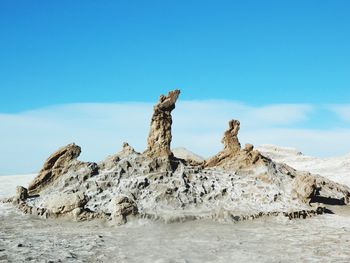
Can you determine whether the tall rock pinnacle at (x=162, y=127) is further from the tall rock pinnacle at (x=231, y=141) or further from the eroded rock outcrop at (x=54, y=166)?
the eroded rock outcrop at (x=54, y=166)

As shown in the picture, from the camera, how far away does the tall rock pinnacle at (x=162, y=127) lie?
18.8 metres

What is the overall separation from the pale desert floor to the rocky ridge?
2.30ft

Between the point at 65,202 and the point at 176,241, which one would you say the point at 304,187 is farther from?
the point at 65,202

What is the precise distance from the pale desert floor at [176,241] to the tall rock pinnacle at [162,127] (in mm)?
4710

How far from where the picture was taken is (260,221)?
1567 centimetres

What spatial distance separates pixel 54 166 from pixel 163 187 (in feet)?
17.6

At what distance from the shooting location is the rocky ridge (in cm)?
1609

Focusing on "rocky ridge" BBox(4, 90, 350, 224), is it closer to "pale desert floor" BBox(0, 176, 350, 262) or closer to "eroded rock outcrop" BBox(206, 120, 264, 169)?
"eroded rock outcrop" BBox(206, 120, 264, 169)

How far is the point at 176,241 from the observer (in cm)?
1269

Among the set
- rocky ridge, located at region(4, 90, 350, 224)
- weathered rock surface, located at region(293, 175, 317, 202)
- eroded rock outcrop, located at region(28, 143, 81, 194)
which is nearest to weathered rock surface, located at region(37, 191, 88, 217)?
rocky ridge, located at region(4, 90, 350, 224)

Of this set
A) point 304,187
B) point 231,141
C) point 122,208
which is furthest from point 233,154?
point 122,208

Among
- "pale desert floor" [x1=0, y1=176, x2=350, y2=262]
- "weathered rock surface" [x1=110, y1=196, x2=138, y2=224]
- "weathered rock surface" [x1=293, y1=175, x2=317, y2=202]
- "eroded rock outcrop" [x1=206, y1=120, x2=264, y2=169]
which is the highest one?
"eroded rock outcrop" [x1=206, y1=120, x2=264, y2=169]

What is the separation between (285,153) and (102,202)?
38596mm

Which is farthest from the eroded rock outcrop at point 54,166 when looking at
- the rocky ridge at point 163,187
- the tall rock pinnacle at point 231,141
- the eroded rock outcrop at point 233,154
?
the tall rock pinnacle at point 231,141
